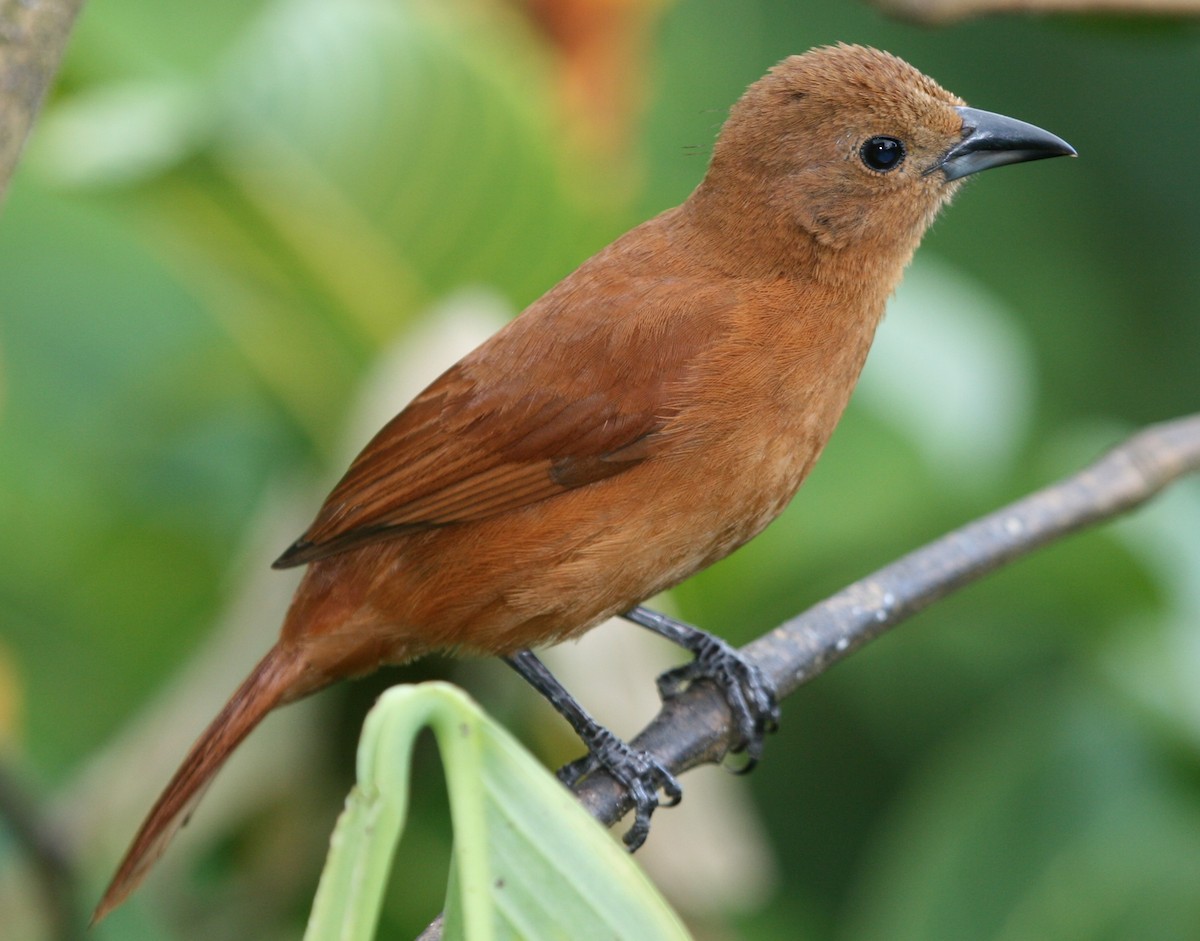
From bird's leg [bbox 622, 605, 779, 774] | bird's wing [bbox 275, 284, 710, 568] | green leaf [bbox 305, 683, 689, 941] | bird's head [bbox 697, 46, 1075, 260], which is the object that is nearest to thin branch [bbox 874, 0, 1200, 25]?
bird's head [bbox 697, 46, 1075, 260]

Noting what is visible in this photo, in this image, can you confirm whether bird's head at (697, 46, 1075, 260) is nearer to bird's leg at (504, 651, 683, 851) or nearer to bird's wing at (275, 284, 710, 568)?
bird's wing at (275, 284, 710, 568)

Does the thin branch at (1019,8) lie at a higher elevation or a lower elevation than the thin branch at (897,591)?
higher

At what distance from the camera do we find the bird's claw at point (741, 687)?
2.80 meters

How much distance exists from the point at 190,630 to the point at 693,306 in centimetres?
155

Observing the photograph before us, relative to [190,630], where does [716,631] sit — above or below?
below

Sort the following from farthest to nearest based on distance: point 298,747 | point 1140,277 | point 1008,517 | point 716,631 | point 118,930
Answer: point 1140,277 < point 716,631 < point 298,747 < point 118,930 < point 1008,517

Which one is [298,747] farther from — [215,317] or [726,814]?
[215,317]

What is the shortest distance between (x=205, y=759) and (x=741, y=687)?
38.2 inches

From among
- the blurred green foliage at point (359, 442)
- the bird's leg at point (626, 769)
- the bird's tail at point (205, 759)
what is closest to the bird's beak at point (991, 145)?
the blurred green foliage at point (359, 442)

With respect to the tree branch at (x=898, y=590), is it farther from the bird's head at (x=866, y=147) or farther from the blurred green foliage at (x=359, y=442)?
the blurred green foliage at (x=359, y=442)

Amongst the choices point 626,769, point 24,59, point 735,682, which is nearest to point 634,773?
point 626,769

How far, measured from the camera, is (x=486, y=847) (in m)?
1.40

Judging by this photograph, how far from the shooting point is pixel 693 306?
8.92 ft

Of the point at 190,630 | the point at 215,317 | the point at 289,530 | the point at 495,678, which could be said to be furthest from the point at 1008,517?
the point at 215,317
